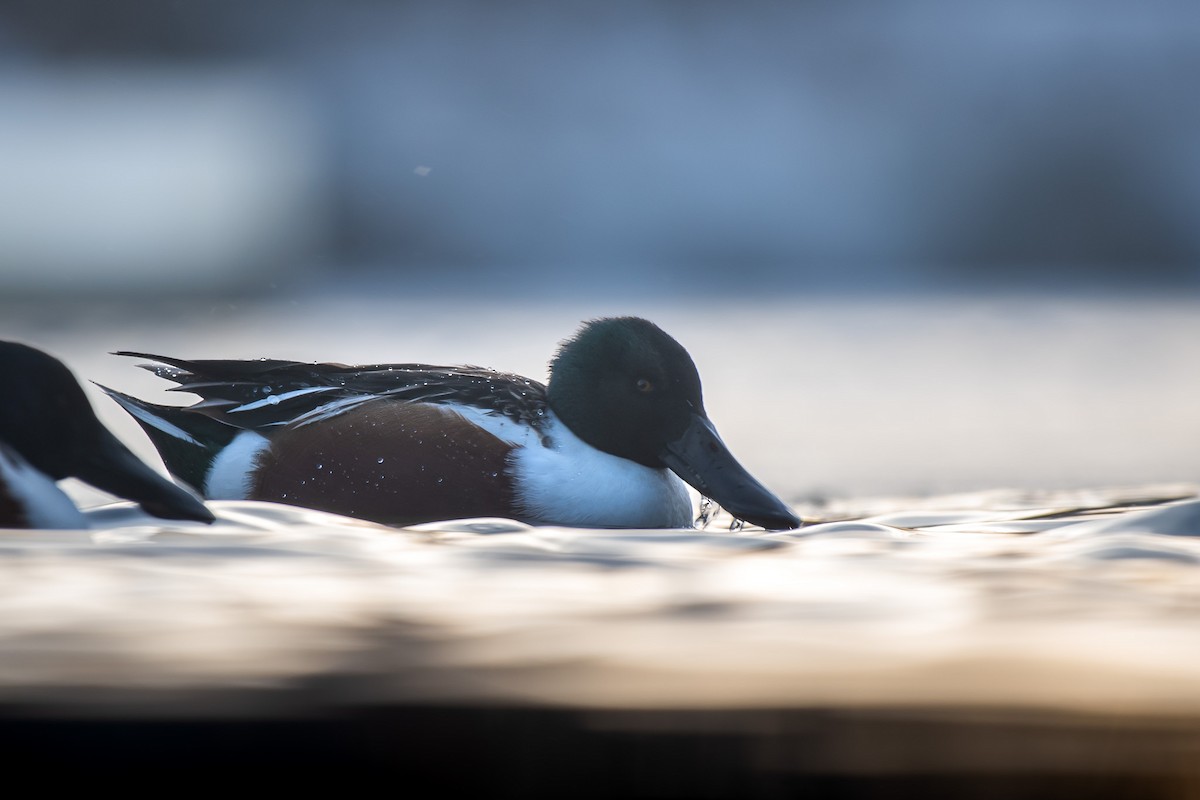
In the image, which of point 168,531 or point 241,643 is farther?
point 168,531

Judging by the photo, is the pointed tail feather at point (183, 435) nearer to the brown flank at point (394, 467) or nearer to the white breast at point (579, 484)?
the brown flank at point (394, 467)

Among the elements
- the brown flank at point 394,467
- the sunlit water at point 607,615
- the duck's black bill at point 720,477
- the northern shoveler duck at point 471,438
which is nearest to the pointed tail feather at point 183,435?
the northern shoveler duck at point 471,438

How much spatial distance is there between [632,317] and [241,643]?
2.21 m

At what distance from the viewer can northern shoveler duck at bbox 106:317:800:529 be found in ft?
10.4

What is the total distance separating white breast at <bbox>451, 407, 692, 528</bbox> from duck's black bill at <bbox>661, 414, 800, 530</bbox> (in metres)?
0.07

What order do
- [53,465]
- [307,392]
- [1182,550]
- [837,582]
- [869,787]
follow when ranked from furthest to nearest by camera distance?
[307,392] → [53,465] → [1182,550] → [837,582] → [869,787]

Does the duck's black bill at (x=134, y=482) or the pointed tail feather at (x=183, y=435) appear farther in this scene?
the pointed tail feather at (x=183, y=435)

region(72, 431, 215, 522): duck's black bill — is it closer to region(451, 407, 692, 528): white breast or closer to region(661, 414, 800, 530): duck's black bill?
region(451, 407, 692, 528): white breast

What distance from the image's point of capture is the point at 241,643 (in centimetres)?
134

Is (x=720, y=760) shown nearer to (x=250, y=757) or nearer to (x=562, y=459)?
(x=250, y=757)

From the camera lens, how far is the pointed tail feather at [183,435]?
3.53 metres

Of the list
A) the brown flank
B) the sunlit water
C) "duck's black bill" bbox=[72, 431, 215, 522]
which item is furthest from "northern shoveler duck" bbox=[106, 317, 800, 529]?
the sunlit water

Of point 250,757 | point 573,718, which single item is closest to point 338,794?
point 250,757

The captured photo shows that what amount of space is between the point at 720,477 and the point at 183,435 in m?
1.26
